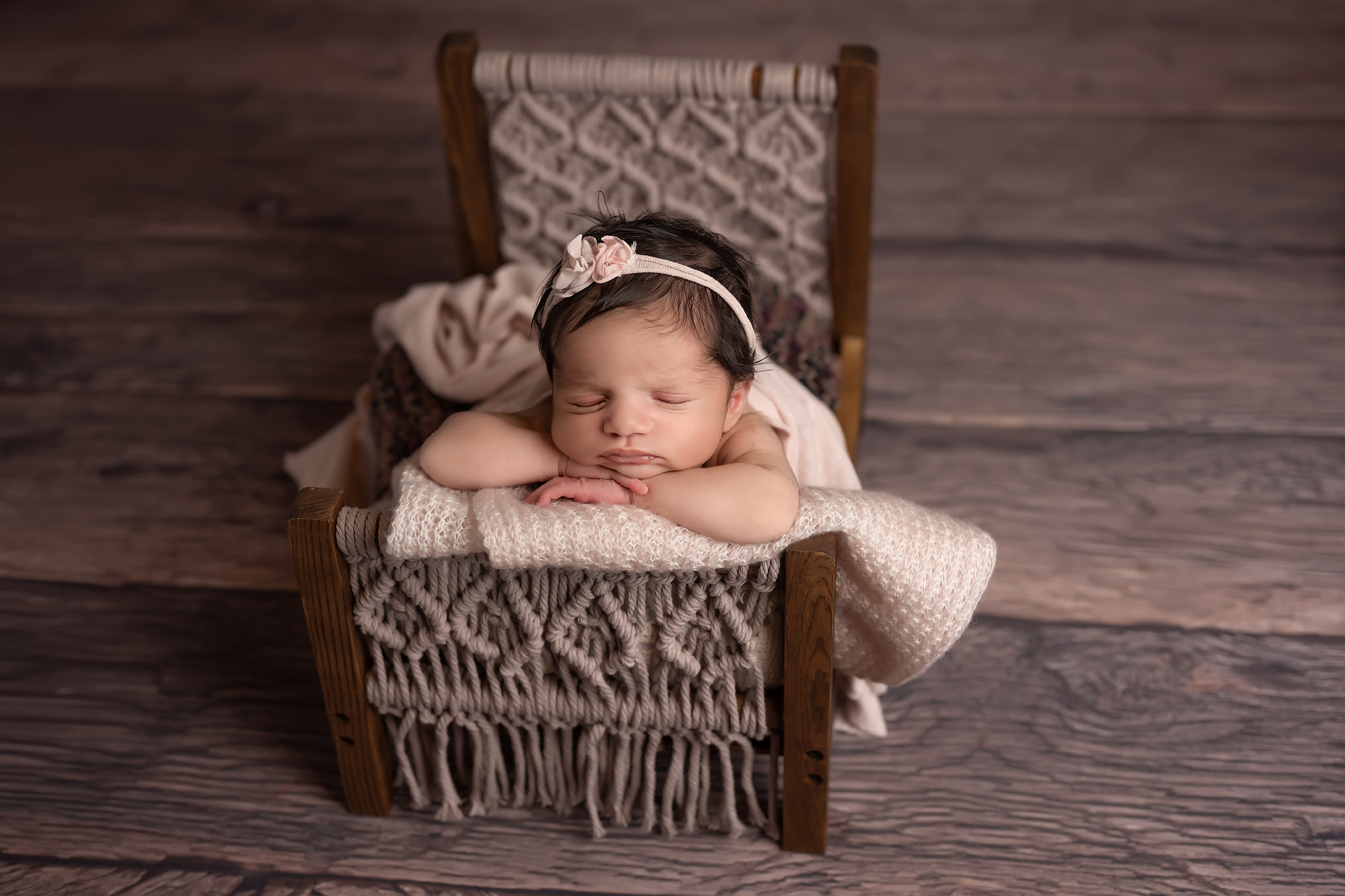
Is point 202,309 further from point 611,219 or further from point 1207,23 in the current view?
point 1207,23

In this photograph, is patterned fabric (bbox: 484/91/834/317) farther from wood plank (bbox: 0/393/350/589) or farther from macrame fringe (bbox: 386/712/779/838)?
macrame fringe (bbox: 386/712/779/838)

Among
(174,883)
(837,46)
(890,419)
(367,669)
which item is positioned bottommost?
A: (174,883)

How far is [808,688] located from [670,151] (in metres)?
0.72

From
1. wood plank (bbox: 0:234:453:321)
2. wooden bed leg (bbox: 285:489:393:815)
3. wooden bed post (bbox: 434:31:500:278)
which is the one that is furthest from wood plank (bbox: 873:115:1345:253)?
wooden bed leg (bbox: 285:489:393:815)

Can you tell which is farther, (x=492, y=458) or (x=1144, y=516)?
(x=1144, y=516)

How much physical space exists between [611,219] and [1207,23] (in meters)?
1.97

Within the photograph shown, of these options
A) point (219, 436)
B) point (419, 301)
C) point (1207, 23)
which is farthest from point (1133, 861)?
point (1207, 23)

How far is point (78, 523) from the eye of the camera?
163 cm

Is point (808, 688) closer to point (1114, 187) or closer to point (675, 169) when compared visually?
point (675, 169)

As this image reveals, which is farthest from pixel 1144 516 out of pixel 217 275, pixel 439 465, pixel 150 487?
pixel 217 275

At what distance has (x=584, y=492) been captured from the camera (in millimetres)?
1051

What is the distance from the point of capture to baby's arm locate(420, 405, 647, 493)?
1.08 m

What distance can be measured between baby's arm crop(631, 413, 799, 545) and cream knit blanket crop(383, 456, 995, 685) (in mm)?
13

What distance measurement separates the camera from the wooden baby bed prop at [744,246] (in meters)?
1.05
